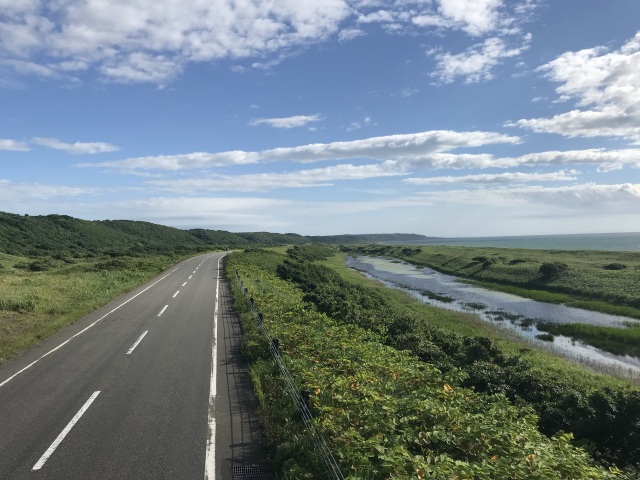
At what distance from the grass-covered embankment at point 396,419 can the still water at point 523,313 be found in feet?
34.4

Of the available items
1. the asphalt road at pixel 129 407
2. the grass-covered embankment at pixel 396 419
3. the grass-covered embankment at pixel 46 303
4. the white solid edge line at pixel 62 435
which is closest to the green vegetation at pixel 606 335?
the grass-covered embankment at pixel 396 419

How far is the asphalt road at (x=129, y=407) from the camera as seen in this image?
26.2ft

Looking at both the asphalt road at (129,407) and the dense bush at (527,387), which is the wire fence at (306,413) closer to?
the asphalt road at (129,407)

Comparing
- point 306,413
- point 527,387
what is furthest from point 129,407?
point 527,387

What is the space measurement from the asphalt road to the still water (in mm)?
19403

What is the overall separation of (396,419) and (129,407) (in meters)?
6.89

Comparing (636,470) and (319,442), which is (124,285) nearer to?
(319,442)

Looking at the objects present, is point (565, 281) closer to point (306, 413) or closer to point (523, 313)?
point (523, 313)

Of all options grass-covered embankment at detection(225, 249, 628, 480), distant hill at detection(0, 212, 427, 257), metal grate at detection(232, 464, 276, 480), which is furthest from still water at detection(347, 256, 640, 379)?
distant hill at detection(0, 212, 427, 257)

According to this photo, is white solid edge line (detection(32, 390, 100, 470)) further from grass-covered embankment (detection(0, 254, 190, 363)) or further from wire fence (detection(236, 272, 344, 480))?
grass-covered embankment (detection(0, 254, 190, 363))

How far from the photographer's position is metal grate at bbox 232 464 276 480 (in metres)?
7.67

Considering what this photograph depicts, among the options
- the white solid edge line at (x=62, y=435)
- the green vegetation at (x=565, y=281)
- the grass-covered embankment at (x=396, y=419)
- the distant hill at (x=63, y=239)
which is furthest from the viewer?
the distant hill at (x=63, y=239)

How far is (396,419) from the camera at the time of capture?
834 cm

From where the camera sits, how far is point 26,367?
13977 millimetres
